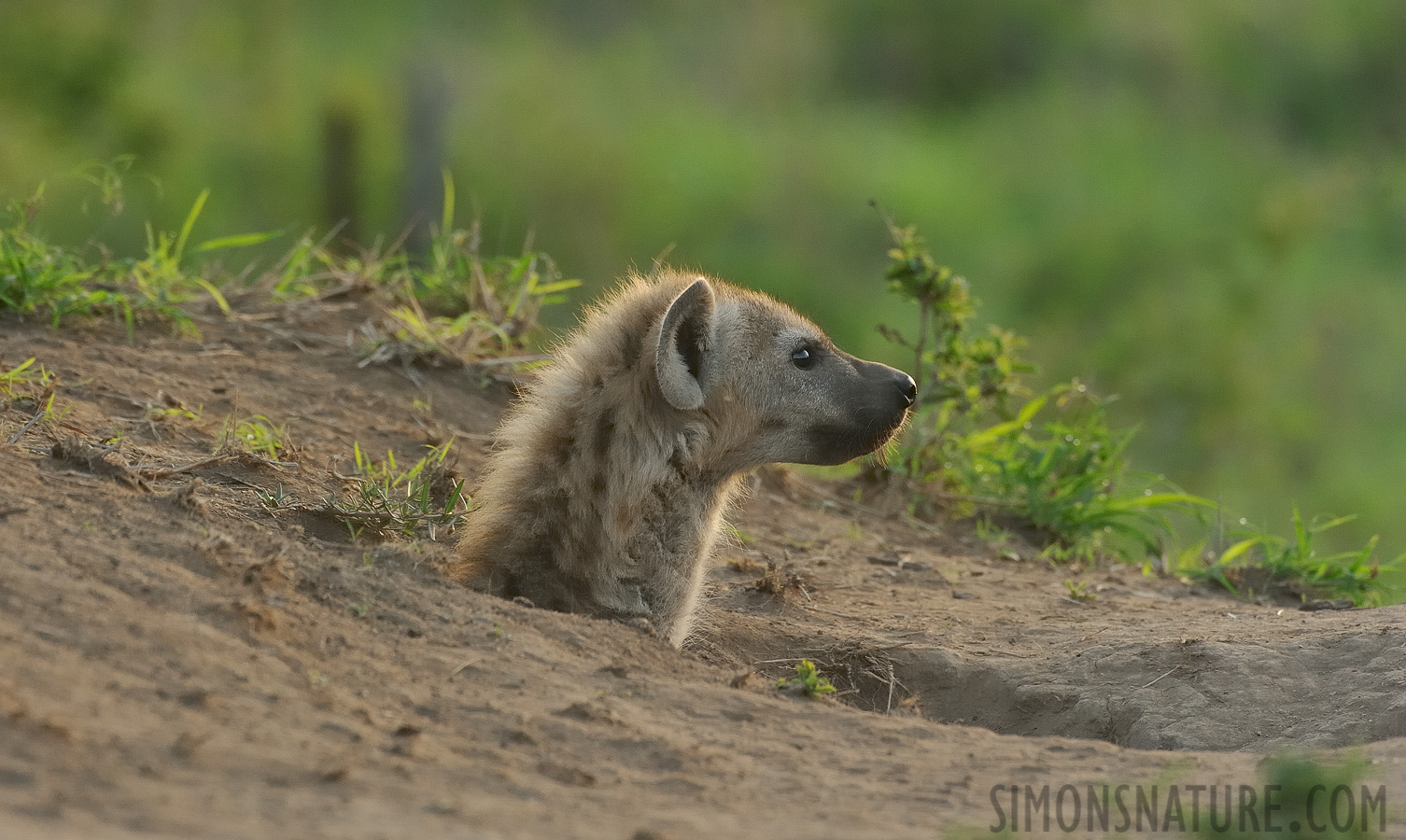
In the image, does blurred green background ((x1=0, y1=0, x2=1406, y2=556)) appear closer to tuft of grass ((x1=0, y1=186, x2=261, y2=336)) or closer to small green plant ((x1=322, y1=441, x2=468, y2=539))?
tuft of grass ((x1=0, y1=186, x2=261, y2=336))

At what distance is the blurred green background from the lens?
11664 millimetres

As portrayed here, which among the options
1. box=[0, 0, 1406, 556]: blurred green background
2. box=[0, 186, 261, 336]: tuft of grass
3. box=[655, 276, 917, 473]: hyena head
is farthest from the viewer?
box=[0, 0, 1406, 556]: blurred green background

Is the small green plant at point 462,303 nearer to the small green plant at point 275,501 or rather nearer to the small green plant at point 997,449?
the small green plant at point 997,449

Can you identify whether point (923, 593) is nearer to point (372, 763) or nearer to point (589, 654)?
point (589, 654)

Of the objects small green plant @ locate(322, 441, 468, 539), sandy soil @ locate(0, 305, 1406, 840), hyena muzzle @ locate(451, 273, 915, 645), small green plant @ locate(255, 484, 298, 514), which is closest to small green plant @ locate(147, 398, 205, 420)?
sandy soil @ locate(0, 305, 1406, 840)

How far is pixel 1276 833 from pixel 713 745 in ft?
3.17

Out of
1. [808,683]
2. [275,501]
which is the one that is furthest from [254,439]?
[808,683]

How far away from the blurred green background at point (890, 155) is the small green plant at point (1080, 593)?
5826mm

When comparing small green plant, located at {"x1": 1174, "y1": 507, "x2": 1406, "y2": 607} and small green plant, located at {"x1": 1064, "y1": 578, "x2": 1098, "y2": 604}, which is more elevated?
small green plant, located at {"x1": 1174, "y1": 507, "x2": 1406, "y2": 607}

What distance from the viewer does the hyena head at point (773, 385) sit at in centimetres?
377

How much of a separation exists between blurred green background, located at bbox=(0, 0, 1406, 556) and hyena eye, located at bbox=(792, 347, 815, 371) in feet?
22.8

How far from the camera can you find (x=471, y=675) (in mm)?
2838

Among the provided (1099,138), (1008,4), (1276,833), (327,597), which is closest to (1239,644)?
(1276,833)

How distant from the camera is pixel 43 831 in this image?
75.8 inches
